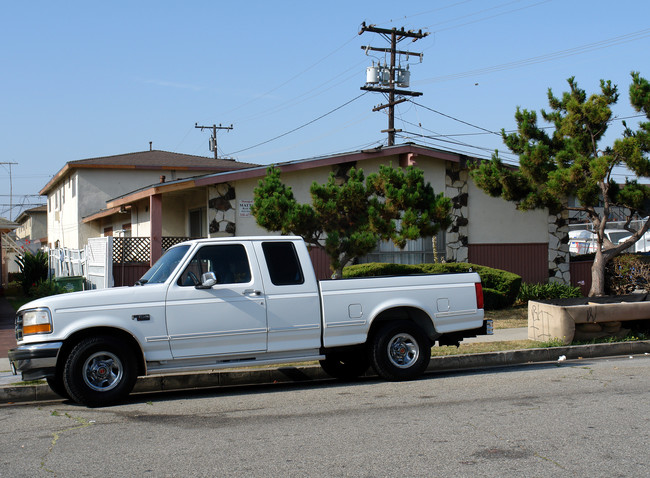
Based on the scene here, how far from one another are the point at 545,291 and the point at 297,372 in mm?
11106

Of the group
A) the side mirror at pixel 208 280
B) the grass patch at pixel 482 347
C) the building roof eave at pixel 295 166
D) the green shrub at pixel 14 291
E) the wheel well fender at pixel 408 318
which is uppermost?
the building roof eave at pixel 295 166

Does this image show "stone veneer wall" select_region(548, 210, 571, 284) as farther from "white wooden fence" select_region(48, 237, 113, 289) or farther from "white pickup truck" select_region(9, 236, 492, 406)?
"white wooden fence" select_region(48, 237, 113, 289)

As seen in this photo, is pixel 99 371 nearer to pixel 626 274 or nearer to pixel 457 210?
pixel 457 210

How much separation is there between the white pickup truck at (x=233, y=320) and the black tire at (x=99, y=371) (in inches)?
0.5

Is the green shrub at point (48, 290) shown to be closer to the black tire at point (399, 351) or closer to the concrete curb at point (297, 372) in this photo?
the concrete curb at point (297, 372)

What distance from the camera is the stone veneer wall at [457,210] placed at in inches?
786

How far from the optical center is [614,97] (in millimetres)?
16906

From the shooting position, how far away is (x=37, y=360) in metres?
7.95

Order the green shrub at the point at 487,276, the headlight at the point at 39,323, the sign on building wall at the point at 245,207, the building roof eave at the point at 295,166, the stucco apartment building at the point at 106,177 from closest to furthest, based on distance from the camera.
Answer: the headlight at the point at 39,323 < the building roof eave at the point at 295,166 < the green shrub at the point at 487,276 < the sign on building wall at the point at 245,207 < the stucco apartment building at the point at 106,177

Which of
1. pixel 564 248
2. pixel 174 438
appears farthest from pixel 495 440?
pixel 564 248

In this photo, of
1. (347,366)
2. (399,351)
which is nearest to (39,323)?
(347,366)

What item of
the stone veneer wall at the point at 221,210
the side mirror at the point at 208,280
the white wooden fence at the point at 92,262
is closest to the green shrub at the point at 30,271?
the white wooden fence at the point at 92,262

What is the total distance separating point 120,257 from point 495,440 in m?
13.2

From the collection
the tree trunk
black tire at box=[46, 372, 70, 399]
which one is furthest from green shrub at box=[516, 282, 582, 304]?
black tire at box=[46, 372, 70, 399]
